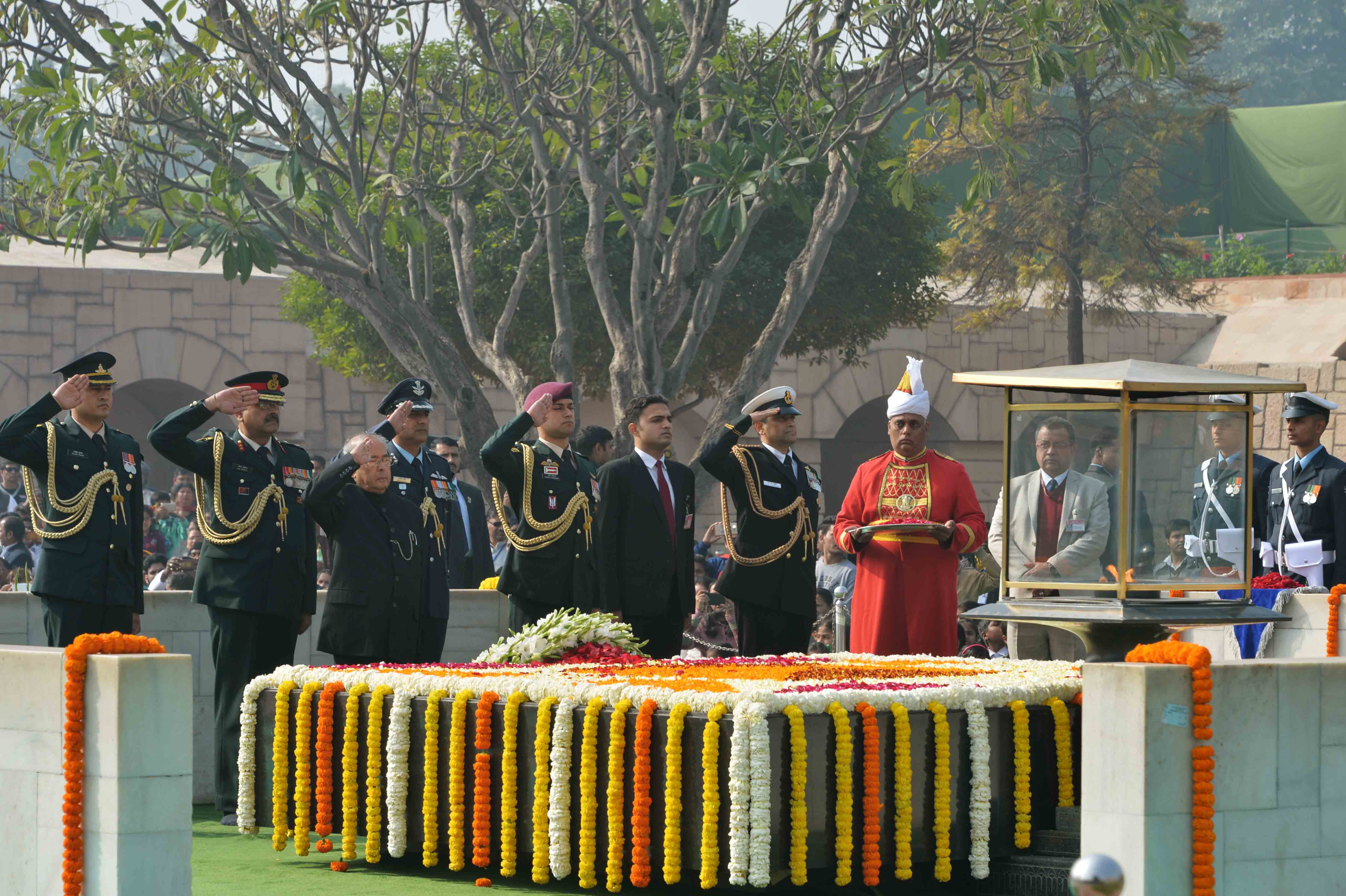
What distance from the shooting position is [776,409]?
9.27 m

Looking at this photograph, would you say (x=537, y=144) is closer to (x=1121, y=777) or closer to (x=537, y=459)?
(x=537, y=459)

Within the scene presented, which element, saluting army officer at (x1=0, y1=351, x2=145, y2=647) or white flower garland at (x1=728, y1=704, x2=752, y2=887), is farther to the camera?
saluting army officer at (x1=0, y1=351, x2=145, y2=647)

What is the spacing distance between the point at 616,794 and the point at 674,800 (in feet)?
0.74

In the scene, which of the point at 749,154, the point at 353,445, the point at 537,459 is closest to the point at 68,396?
the point at 353,445

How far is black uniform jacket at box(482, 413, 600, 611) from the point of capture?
8953 mm

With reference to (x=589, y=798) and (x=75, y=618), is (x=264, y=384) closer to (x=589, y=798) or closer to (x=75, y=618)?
(x=75, y=618)

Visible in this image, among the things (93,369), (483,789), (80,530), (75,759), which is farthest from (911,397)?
(75,759)

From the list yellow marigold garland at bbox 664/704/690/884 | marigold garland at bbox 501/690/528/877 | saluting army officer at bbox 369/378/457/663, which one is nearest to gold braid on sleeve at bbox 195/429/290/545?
saluting army officer at bbox 369/378/457/663

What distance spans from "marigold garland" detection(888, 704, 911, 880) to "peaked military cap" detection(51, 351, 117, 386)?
3911 millimetres

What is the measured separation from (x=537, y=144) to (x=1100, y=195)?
1681 centimetres

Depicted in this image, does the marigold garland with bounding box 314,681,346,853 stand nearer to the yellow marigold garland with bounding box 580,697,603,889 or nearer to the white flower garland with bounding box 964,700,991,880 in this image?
the yellow marigold garland with bounding box 580,697,603,889

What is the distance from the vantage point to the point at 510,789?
247 inches

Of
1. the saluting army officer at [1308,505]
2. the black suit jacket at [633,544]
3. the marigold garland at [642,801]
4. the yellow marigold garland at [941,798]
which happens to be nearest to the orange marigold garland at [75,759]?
the marigold garland at [642,801]

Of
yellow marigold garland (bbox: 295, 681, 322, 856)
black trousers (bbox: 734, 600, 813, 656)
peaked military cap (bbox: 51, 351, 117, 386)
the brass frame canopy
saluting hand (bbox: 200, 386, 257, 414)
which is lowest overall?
yellow marigold garland (bbox: 295, 681, 322, 856)
